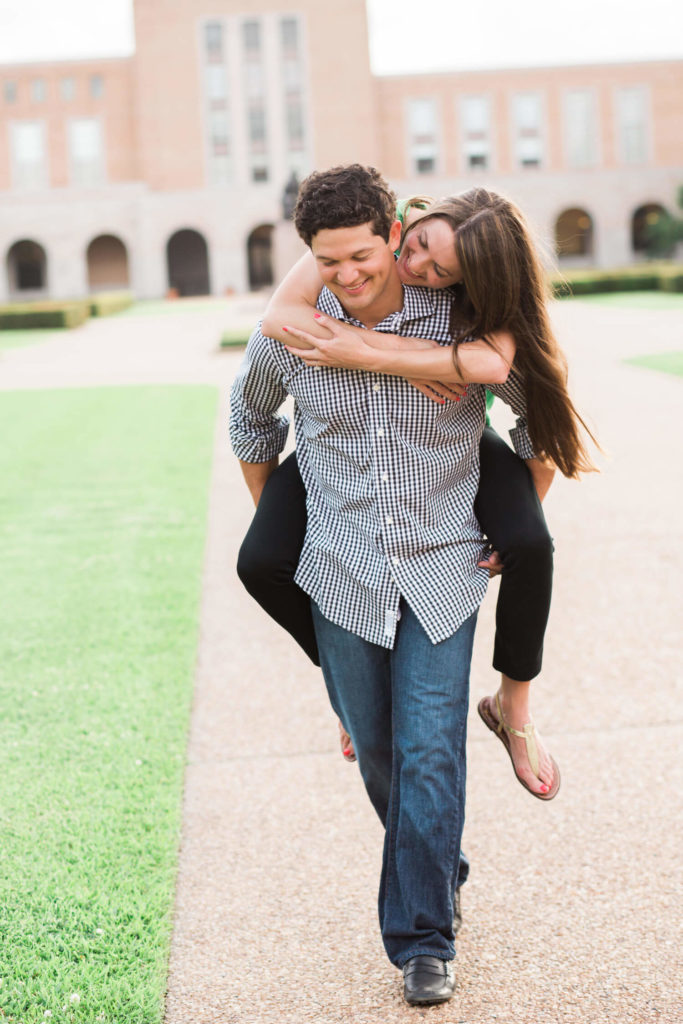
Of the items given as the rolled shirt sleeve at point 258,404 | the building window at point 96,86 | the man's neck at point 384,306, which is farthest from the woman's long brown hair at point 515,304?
the building window at point 96,86

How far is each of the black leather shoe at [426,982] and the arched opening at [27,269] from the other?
54.2 m

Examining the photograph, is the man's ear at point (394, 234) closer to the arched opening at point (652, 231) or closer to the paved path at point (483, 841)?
the paved path at point (483, 841)

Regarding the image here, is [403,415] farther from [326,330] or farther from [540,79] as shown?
[540,79]

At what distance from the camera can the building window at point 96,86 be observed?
5209 centimetres

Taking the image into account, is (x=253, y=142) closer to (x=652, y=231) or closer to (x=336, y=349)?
(x=652, y=231)

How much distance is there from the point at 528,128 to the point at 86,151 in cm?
2172

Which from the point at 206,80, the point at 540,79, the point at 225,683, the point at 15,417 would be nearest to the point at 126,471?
the point at 15,417

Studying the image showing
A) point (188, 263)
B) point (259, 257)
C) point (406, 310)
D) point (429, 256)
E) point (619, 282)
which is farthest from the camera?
point (259, 257)

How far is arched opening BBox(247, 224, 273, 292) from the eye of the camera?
175 feet

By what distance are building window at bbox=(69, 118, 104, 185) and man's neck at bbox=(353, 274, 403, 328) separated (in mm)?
54251

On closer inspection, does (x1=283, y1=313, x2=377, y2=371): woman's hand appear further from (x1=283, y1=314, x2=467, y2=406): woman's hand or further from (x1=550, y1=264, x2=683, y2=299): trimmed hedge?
(x1=550, y1=264, x2=683, y2=299): trimmed hedge

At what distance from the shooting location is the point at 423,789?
7.08ft

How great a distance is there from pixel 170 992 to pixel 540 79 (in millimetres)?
56829

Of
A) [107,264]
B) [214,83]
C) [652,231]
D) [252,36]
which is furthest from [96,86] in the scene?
[652,231]
